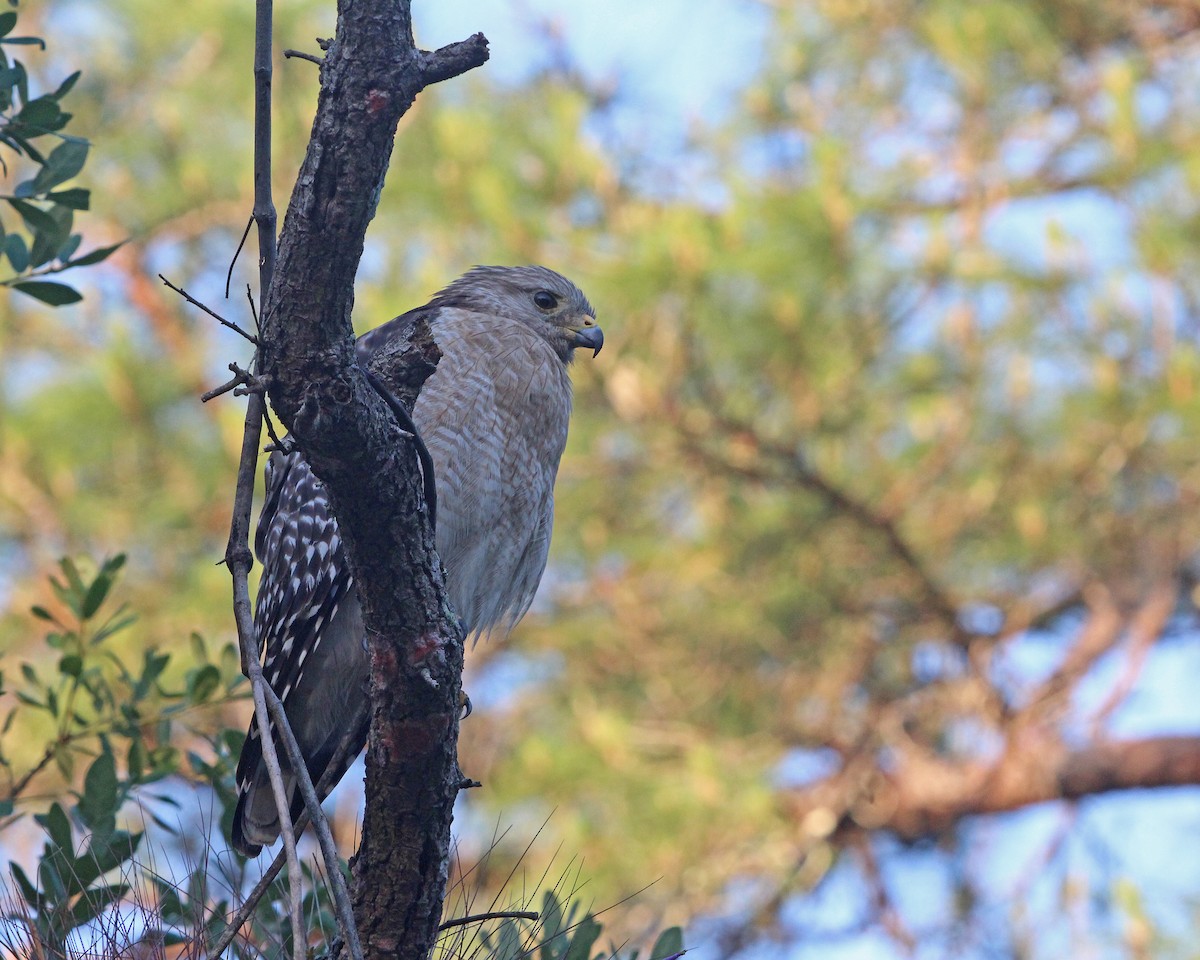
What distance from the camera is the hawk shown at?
336 centimetres

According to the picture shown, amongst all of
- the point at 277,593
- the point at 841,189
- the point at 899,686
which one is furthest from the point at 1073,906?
the point at 277,593

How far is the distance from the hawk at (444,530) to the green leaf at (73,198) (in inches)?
28.8

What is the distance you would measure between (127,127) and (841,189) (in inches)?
151

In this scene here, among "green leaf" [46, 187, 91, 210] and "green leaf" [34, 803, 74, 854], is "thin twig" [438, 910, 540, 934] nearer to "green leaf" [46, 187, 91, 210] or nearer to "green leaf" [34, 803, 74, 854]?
"green leaf" [34, 803, 74, 854]

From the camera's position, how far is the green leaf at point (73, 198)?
8.66 feet

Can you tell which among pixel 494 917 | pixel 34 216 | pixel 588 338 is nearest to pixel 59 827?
pixel 494 917

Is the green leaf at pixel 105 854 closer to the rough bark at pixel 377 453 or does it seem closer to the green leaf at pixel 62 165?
the rough bark at pixel 377 453

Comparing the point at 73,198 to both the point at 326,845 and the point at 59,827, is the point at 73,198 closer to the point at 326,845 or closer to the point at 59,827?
the point at 59,827

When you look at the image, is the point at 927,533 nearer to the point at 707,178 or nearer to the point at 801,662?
the point at 801,662

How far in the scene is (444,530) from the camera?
3449 mm

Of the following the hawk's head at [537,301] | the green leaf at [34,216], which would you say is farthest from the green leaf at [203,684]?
the hawk's head at [537,301]

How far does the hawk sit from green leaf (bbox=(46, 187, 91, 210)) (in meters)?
0.73

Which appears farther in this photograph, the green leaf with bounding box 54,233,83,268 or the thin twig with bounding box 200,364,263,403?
the green leaf with bounding box 54,233,83,268

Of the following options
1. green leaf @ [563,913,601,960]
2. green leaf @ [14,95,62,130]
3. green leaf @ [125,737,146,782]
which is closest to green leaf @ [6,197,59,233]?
green leaf @ [14,95,62,130]
